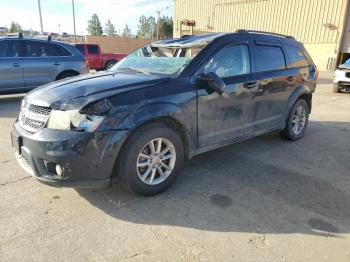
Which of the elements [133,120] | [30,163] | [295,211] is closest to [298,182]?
[295,211]

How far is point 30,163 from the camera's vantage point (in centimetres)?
319

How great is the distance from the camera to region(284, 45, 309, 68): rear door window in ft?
17.5

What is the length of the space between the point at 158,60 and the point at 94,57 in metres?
15.6

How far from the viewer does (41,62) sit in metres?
9.00

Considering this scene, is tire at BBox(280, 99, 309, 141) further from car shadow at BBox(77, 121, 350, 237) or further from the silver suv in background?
the silver suv in background

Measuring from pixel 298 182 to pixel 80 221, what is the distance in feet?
8.58

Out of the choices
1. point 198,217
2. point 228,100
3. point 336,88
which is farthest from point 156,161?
point 336,88

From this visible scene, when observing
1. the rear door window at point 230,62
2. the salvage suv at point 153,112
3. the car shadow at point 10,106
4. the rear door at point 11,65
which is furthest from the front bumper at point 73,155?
the rear door at point 11,65

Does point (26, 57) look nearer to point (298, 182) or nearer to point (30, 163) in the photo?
point (30, 163)

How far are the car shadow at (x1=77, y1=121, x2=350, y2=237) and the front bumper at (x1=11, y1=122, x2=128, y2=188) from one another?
45 cm

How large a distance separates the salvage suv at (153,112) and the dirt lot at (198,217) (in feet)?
1.19

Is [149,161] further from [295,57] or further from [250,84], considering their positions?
[295,57]

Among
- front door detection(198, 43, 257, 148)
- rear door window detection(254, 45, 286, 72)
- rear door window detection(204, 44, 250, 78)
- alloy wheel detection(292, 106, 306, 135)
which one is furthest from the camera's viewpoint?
alloy wheel detection(292, 106, 306, 135)

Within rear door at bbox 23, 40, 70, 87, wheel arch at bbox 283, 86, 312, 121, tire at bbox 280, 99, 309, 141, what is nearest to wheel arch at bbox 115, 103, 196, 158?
wheel arch at bbox 283, 86, 312, 121
